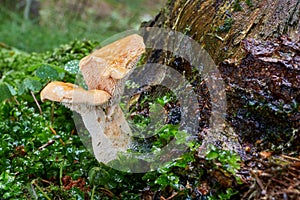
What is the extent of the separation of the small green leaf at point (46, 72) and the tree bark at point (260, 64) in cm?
86

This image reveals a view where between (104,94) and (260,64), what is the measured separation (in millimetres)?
663

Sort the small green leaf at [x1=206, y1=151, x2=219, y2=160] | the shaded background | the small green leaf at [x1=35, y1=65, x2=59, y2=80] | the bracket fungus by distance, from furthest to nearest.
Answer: the shaded background
the small green leaf at [x1=35, y1=65, x2=59, y2=80]
the bracket fungus
the small green leaf at [x1=206, y1=151, x2=219, y2=160]

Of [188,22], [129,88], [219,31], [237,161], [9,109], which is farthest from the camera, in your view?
[9,109]

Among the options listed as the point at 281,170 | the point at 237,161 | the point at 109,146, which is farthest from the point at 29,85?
the point at 281,170

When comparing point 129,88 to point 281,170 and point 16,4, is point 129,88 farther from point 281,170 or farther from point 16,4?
point 16,4

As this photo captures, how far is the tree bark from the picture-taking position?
1.48m

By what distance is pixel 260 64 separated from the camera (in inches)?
60.9

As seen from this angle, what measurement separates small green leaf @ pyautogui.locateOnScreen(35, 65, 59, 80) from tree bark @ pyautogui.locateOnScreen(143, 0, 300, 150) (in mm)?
861

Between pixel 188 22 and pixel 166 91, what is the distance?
1.41 ft

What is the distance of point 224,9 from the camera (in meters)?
1.88

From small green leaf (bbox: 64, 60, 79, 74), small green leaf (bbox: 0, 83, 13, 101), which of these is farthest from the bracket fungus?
small green leaf (bbox: 0, 83, 13, 101)

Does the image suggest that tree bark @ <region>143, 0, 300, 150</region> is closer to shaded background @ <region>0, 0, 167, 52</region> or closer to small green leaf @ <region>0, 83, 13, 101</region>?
small green leaf @ <region>0, 83, 13, 101</region>

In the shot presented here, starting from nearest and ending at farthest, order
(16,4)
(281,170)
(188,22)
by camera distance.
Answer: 1. (281,170)
2. (188,22)
3. (16,4)

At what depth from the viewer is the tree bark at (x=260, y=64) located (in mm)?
1479
